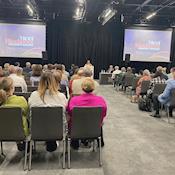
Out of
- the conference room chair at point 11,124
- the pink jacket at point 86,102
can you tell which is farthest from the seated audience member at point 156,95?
the conference room chair at point 11,124

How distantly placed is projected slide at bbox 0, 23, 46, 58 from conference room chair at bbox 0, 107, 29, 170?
440 inches

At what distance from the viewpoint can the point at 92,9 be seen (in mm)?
13148

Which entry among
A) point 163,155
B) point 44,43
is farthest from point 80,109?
point 44,43

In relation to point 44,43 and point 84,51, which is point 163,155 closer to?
point 44,43

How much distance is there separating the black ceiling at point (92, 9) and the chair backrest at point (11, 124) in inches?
330

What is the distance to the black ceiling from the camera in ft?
38.6

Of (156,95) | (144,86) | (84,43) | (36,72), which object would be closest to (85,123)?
(36,72)

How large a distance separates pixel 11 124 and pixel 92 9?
1093 centimetres

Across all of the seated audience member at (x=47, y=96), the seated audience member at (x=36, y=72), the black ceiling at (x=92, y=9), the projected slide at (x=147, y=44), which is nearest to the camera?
the seated audience member at (x=47, y=96)

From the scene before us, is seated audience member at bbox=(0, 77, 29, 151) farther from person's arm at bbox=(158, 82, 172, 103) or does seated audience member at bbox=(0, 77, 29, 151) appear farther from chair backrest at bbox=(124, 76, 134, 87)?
chair backrest at bbox=(124, 76, 134, 87)

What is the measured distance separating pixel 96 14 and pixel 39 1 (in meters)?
3.43

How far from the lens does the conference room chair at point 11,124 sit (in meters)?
3.06

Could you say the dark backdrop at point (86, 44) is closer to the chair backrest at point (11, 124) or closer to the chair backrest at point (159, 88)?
the chair backrest at point (159, 88)

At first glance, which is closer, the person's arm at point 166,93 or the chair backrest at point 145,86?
the person's arm at point 166,93
